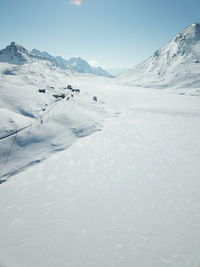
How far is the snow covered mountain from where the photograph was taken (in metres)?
96.8

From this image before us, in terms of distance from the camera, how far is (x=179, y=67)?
395 ft

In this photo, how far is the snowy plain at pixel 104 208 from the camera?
217 inches

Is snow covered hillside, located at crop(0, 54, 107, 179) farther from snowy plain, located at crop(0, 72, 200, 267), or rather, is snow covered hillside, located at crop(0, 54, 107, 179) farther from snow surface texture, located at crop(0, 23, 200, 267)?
snowy plain, located at crop(0, 72, 200, 267)

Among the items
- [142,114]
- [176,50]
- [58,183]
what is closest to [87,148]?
[58,183]

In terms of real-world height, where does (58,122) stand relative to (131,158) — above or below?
above

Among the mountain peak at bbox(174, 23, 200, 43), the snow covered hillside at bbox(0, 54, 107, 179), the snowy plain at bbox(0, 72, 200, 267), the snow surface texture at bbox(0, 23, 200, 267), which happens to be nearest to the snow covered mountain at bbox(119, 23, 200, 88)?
the mountain peak at bbox(174, 23, 200, 43)

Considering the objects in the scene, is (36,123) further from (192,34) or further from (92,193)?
(192,34)

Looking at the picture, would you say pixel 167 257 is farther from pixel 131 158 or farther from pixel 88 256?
pixel 131 158

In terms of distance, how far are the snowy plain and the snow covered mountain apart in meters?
87.8

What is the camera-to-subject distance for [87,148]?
498 inches

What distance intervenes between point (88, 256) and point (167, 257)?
255 centimetres

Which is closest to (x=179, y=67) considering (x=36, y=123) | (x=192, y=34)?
(x=192, y=34)

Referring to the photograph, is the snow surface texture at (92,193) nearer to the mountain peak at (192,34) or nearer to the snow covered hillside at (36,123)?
the snow covered hillside at (36,123)

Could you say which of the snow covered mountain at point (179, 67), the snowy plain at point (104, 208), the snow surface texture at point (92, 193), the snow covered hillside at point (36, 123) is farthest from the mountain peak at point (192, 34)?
the snowy plain at point (104, 208)
